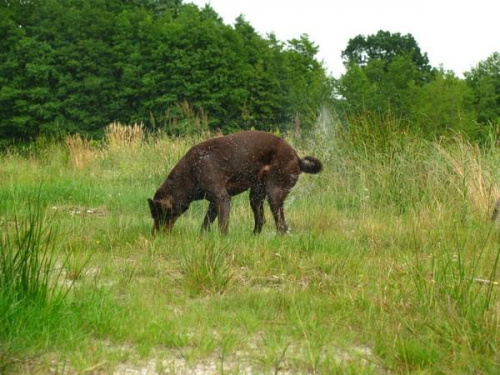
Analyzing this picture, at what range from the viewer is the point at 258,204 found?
333 inches

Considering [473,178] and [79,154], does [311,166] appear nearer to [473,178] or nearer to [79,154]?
[473,178]

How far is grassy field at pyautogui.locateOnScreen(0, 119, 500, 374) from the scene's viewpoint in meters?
3.67

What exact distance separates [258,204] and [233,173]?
606mm

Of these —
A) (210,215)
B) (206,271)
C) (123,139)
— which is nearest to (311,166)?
(210,215)

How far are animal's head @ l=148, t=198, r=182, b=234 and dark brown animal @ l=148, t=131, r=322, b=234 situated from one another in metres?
0.04

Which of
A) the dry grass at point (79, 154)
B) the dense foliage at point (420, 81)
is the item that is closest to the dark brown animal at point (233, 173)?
the dry grass at point (79, 154)

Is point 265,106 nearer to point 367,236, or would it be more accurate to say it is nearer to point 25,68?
point 25,68

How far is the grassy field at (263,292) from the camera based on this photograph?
367cm

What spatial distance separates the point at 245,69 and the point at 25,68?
560 inches

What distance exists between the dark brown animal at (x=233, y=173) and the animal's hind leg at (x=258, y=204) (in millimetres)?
14

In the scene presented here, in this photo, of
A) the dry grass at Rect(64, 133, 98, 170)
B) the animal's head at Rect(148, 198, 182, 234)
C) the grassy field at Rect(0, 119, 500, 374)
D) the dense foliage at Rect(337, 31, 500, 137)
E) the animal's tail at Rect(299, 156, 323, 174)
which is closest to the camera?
the grassy field at Rect(0, 119, 500, 374)

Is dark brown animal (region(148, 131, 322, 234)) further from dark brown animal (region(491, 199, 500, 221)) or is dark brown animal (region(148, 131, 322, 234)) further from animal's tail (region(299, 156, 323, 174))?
dark brown animal (region(491, 199, 500, 221))

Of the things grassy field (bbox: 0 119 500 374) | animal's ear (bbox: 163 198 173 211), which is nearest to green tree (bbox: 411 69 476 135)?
grassy field (bbox: 0 119 500 374)

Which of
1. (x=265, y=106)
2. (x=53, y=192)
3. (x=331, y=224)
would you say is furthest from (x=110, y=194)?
(x=265, y=106)
